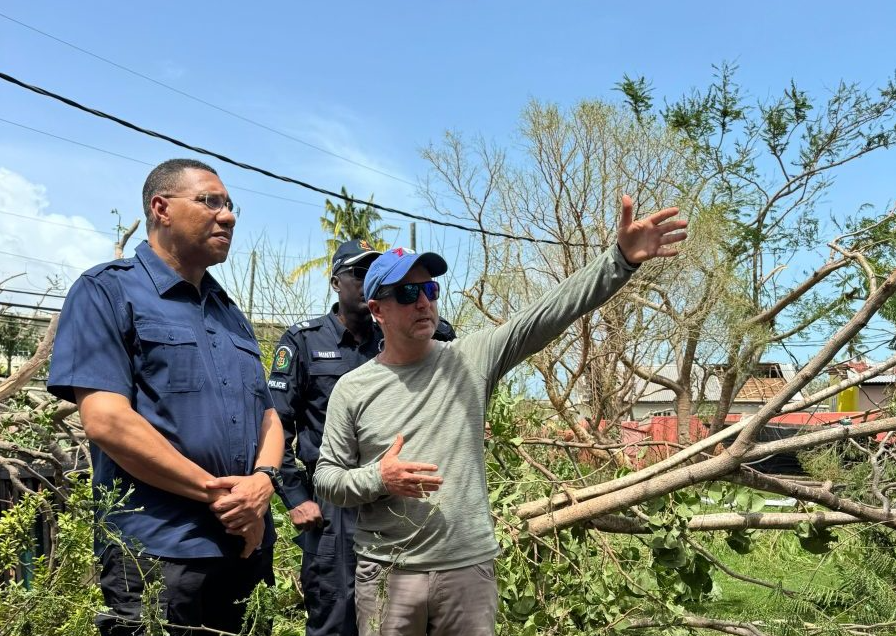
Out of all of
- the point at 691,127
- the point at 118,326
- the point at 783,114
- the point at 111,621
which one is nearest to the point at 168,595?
the point at 111,621

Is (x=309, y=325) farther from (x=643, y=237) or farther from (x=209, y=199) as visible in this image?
(x=643, y=237)

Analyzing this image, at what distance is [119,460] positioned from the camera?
198cm

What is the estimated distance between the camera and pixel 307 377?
2.97 meters

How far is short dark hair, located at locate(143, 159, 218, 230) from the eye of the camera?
230 cm

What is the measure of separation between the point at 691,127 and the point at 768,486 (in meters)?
7.52

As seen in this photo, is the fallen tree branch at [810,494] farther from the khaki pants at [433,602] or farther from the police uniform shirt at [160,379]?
the police uniform shirt at [160,379]

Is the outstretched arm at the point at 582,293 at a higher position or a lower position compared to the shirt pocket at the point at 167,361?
higher

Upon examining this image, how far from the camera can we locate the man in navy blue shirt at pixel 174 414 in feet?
6.50

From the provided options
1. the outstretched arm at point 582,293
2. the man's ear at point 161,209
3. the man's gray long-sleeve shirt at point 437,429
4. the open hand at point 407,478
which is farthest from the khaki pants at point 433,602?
the man's ear at point 161,209

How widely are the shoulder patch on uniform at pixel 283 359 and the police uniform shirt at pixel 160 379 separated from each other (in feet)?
2.05

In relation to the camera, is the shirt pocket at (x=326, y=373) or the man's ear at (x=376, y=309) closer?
the man's ear at (x=376, y=309)

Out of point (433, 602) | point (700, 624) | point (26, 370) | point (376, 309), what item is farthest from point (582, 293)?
point (26, 370)

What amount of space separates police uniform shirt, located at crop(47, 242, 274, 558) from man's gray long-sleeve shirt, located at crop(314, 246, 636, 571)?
0.31m

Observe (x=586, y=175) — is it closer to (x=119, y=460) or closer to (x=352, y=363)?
(x=352, y=363)
